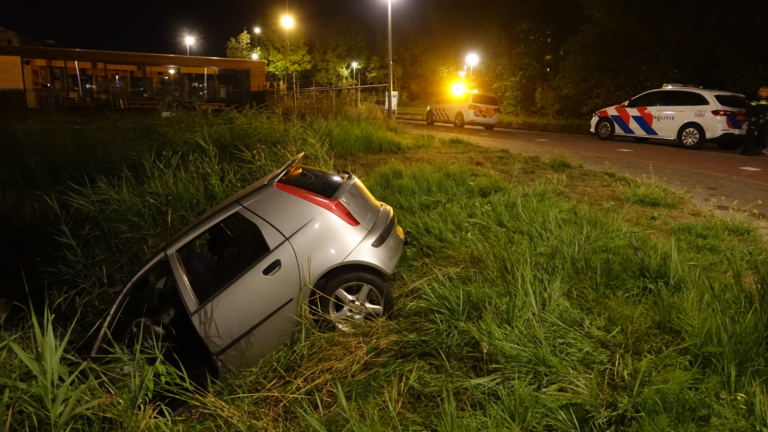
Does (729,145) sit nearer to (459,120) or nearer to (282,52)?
(459,120)

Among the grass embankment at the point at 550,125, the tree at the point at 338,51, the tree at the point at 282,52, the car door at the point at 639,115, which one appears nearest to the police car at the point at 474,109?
the grass embankment at the point at 550,125

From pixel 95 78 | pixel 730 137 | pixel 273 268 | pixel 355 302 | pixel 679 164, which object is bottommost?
pixel 355 302

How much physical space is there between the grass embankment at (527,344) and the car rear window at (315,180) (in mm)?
1047

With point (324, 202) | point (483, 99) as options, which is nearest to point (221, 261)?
point (324, 202)

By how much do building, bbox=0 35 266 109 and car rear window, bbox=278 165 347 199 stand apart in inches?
750

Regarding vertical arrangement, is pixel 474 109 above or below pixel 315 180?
above

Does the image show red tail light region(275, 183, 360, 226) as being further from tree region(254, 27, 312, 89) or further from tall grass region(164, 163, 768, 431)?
tree region(254, 27, 312, 89)

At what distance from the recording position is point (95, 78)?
23.5 meters

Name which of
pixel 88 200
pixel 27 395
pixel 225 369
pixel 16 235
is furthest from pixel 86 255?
pixel 27 395

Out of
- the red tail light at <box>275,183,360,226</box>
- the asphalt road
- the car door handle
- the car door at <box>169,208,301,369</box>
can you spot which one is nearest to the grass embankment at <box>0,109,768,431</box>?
the car door at <box>169,208,301,369</box>

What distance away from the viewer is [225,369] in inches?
157

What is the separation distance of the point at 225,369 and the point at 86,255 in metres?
4.13

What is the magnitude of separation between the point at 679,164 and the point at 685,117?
11.8 feet

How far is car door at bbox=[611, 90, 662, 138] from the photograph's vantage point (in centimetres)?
1495
